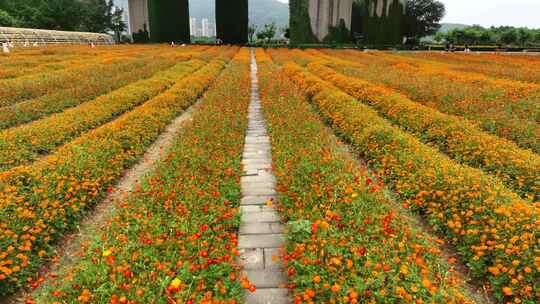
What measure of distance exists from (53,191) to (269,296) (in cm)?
375

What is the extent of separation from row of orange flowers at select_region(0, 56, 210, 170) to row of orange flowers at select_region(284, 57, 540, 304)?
768cm

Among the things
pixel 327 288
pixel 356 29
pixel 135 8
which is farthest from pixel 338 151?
pixel 135 8

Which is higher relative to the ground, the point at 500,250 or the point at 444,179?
the point at 444,179

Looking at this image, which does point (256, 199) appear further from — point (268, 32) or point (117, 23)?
point (117, 23)

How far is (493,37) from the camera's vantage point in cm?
6538

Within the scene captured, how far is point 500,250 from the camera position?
375cm

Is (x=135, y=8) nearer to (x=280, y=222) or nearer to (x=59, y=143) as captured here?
(x=59, y=143)

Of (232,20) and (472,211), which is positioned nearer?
(472,211)

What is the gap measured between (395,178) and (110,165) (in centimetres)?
571

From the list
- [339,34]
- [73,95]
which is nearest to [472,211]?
[73,95]

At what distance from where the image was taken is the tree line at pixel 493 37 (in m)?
62.4

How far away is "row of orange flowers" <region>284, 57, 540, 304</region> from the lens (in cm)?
349

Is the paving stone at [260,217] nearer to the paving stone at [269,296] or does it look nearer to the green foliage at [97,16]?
the paving stone at [269,296]

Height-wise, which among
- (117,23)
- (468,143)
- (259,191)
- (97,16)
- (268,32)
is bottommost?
(259,191)
